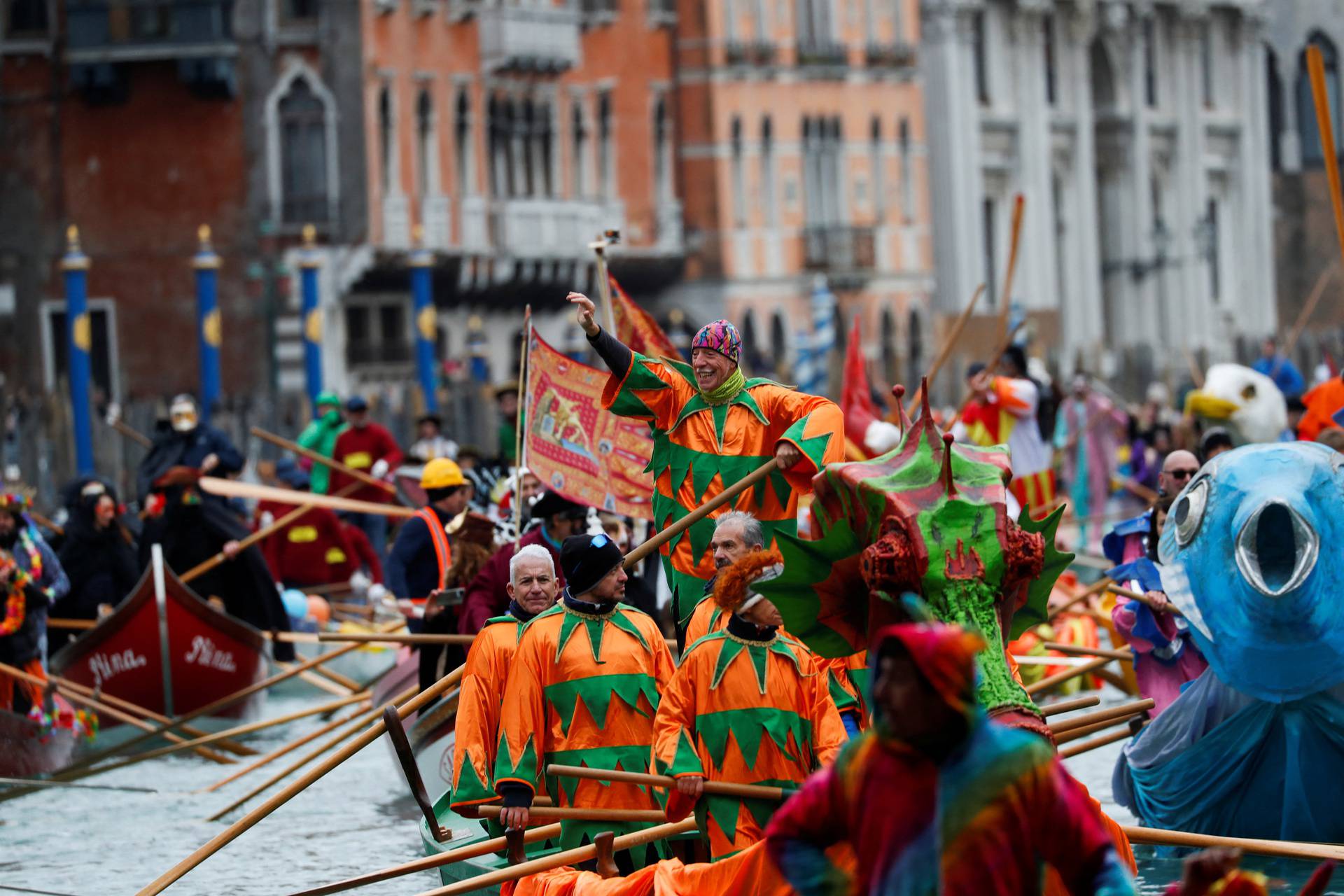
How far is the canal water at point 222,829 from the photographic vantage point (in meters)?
11.8

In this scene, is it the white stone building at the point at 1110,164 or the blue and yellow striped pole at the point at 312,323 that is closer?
the blue and yellow striped pole at the point at 312,323

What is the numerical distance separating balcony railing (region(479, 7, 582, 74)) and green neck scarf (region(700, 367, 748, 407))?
104ft

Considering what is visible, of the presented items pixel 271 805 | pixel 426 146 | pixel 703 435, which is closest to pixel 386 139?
pixel 426 146

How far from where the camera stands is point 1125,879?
5.80 meters

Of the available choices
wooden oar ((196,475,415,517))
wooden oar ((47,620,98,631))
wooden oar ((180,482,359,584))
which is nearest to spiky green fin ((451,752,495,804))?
wooden oar ((196,475,415,517))

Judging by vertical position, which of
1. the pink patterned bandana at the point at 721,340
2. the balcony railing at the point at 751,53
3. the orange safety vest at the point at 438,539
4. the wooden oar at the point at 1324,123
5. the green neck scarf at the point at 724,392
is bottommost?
the orange safety vest at the point at 438,539

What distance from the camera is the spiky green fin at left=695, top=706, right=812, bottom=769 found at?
845 centimetres

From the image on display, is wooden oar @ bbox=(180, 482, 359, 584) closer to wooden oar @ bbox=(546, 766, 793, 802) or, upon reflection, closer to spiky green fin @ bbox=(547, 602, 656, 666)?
spiky green fin @ bbox=(547, 602, 656, 666)

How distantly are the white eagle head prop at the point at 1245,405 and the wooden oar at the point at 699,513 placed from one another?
30.8 ft

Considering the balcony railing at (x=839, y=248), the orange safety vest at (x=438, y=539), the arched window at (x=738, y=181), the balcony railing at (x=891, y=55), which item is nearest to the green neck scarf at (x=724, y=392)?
the orange safety vest at (x=438, y=539)

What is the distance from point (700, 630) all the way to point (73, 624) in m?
10.2

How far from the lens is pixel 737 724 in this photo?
845cm

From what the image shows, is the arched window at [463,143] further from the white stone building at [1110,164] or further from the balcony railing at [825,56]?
the white stone building at [1110,164]

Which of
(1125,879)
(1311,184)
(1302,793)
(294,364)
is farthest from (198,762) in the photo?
(1311,184)
